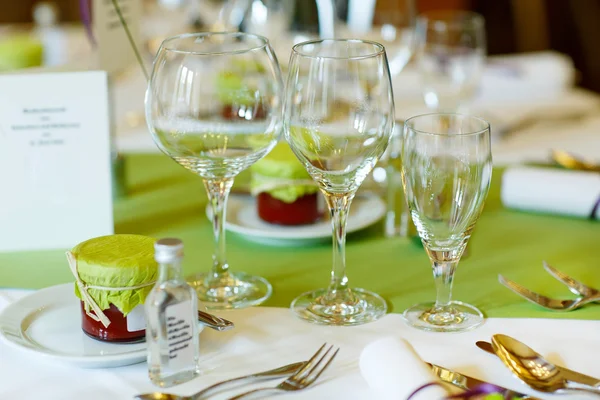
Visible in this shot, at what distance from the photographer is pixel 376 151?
938 mm

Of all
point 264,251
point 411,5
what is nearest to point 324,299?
point 264,251

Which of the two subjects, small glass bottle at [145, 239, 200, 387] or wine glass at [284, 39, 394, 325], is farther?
wine glass at [284, 39, 394, 325]

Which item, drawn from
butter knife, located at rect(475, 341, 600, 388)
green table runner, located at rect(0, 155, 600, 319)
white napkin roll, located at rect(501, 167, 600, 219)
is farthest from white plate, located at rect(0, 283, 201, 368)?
white napkin roll, located at rect(501, 167, 600, 219)

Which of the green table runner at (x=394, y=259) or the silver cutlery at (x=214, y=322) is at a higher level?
the silver cutlery at (x=214, y=322)

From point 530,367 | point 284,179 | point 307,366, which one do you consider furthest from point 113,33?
point 530,367

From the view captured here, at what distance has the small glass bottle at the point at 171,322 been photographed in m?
0.77

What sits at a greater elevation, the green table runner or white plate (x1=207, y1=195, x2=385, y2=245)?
white plate (x1=207, y1=195, x2=385, y2=245)

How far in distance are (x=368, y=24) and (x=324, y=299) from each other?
1.09 metres

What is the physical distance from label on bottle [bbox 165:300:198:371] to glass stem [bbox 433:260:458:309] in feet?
1.01

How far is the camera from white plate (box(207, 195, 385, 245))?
1.21 meters

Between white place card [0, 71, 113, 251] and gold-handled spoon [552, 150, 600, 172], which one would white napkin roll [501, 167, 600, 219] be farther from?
white place card [0, 71, 113, 251]

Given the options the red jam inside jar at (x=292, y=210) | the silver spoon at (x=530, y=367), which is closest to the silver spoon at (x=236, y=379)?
the silver spoon at (x=530, y=367)

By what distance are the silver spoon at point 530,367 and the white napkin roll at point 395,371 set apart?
0.39 ft

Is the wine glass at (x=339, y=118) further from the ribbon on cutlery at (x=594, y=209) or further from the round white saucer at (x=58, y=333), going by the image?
the ribbon on cutlery at (x=594, y=209)
